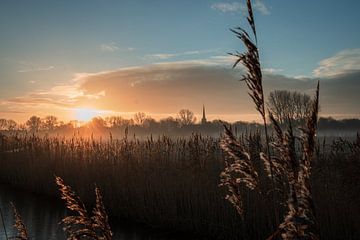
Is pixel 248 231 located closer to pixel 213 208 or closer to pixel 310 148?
pixel 213 208

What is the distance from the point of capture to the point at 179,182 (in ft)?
28.4

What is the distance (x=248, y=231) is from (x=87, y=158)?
255 inches

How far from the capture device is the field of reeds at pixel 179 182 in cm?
693

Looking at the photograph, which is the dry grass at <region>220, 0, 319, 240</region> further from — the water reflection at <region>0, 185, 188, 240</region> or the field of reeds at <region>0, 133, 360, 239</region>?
the water reflection at <region>0, 185, 188, 240</region>

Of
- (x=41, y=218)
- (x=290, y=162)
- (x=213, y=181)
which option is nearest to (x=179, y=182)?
(x=213, y=181)

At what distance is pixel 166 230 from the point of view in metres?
7.98

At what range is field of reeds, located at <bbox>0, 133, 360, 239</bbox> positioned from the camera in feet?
22.7

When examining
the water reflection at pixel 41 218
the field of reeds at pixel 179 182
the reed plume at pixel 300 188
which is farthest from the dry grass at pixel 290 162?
the water reflection at pixel 41 218

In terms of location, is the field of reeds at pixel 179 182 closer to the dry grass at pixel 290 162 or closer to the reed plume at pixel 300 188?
the dry grass at pixel 290 162

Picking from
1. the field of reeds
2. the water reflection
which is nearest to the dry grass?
the field of reeds

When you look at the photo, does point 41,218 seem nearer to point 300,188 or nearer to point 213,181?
point 213,181

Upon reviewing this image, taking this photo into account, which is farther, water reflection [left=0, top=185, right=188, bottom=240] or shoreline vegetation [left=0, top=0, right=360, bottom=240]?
water reflection [left=0, top=185, right=188, bottom=240]

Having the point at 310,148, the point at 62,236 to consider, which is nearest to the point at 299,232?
the point at 310,148

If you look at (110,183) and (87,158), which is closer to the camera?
(110,183)
